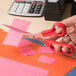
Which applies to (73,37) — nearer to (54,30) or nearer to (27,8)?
(54,30)

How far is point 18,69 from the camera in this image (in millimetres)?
637

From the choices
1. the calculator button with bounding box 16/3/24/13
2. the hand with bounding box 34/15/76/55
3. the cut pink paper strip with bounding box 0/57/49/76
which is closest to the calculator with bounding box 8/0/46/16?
the calculator button with bounding box 16/3/24/13

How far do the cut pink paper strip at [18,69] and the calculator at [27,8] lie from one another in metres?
0.24

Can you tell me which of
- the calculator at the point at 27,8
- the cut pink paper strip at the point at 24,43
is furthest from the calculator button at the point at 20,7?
the cut pink paper strip at the point at 24,43

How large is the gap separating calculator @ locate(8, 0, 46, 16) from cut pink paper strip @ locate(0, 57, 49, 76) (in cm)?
24

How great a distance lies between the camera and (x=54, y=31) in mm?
658

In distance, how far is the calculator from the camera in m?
0.81

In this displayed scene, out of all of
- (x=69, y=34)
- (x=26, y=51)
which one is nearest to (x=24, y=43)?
(x=26, y=51)

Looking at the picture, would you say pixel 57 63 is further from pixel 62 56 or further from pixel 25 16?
pixel 25 16

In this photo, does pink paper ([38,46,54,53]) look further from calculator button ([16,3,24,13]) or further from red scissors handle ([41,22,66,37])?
calculator button ([16,3,24,13])

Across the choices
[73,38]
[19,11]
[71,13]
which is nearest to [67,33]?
[73,38]

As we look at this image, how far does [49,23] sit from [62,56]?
6.6 inches

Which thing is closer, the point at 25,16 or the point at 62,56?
the point at 62,56

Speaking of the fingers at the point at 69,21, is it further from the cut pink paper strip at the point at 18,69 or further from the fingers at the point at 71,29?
the cut pink paper strip at the point at 18,69
